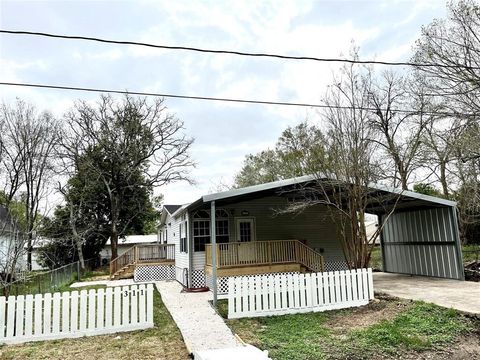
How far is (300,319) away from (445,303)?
3635 mm

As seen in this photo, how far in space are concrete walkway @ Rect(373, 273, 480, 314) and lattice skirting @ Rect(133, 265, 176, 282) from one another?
32.7 feet

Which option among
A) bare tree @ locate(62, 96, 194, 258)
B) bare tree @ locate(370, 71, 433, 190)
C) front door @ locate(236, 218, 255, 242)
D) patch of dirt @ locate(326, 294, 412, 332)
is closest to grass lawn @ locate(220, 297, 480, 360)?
patch of dirt @ locate(326, 294, 412, 332)

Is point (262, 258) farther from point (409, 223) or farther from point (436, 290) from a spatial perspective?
point (409, 223)

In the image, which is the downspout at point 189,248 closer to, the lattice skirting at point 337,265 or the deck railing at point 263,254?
the deck railing at point 263,254

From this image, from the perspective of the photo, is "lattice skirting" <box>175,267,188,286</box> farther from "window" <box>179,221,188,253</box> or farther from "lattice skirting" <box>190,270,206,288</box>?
"window" <box>179,221,188,253</box>

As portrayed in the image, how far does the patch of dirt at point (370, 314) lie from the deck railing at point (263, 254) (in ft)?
11.9

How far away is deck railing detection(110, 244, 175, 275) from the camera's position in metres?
18.7

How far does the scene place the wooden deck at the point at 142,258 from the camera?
Answer: 1864 cm

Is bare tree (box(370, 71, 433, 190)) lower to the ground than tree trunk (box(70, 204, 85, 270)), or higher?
higher

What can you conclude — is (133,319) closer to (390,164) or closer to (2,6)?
(2,6)

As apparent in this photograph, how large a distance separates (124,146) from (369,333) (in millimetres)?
24874

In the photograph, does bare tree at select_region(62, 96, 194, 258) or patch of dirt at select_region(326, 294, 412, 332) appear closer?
patch of dirt at select_region(326, 294, 412, 332)

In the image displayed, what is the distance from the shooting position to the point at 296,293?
9.04 meters

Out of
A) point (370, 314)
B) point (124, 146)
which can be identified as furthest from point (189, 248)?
point (124, 146)
